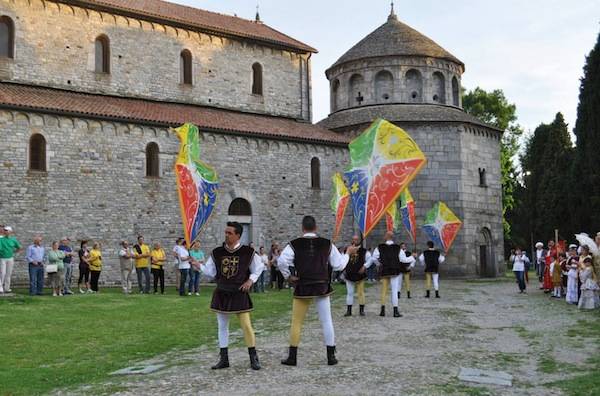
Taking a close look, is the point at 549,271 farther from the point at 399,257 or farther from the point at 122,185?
the point at 122,185

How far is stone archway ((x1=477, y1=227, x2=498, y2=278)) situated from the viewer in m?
35.3

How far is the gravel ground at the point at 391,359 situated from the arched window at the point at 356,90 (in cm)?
2315

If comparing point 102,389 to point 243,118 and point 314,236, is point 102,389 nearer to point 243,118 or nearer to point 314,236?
point 314,236

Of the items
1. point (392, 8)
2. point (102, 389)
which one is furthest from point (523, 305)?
point (392, 8)

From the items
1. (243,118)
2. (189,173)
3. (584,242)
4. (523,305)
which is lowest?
(523,305)

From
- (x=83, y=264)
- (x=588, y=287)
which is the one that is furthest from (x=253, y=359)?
Result: (x=83, y=264)

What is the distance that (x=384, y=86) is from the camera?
36.9 m

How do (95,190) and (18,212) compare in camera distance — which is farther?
(95,190)

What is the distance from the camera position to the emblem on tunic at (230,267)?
345 inches

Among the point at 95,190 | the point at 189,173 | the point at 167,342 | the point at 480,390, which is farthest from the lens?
the point at 95,190

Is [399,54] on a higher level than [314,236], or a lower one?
higher

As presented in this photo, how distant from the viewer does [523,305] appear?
60.0 ft

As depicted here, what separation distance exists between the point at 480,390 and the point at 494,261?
97.0 ft

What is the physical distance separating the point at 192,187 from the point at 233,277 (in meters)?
7.27
